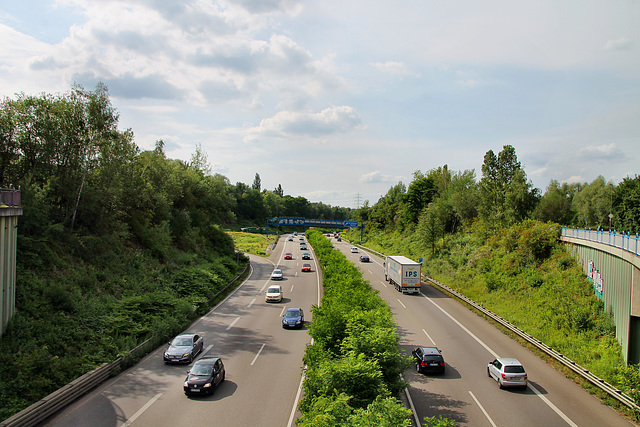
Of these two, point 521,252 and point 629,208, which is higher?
point 629,208

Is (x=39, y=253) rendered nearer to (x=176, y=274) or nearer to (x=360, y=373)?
(x=176, y=274)

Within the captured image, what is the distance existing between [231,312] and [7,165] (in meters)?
18.9

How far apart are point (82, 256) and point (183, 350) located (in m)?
13.9

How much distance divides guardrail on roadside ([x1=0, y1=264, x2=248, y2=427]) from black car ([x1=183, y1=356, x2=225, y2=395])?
421cm

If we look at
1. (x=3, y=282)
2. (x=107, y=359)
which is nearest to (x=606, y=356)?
(x=107, y=359)

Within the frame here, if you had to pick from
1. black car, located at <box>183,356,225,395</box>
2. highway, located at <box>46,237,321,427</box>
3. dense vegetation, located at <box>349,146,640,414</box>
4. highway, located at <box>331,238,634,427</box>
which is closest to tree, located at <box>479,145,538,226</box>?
dense vegetation, located at <box>349,146,640,414</box>

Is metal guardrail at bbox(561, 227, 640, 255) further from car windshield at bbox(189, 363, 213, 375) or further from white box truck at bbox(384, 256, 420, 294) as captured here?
car windshield at bbox(189, 363, 213, 375)

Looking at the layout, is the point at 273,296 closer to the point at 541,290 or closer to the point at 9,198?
the point at 9,198

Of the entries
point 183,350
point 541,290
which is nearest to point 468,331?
point 541,290

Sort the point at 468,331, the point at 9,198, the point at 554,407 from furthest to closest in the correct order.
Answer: the point at 468,331 → the point at 9,198 → the point at 554,407

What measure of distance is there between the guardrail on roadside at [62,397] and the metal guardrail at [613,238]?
25686 millimetres

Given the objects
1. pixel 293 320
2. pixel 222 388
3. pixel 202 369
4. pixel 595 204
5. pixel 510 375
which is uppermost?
pixel 595 204

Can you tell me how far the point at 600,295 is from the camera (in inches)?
923

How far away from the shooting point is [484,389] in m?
17.4
